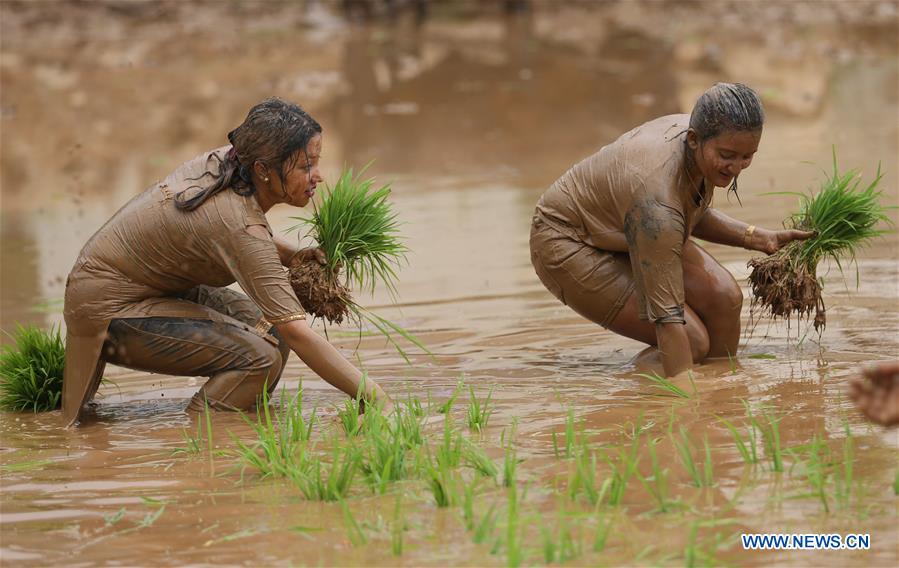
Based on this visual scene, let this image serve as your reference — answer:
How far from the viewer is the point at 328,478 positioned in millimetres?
3787

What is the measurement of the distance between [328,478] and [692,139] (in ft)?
6.32

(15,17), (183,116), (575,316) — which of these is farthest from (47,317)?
(15,17)

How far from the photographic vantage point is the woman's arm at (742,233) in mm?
5180

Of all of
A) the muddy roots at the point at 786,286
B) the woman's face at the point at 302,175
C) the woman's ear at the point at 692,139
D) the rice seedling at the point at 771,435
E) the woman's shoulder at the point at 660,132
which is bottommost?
the rice seedling at the point at 771,435

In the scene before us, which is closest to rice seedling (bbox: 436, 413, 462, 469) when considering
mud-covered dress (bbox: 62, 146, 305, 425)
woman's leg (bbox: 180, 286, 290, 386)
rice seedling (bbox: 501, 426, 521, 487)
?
rice seedling (bbox: 501, 426, 521, 487)

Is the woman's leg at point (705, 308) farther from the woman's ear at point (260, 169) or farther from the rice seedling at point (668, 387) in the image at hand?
the woman's ear at point (260, 169)

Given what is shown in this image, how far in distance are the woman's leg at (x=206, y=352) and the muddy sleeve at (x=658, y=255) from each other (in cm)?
148

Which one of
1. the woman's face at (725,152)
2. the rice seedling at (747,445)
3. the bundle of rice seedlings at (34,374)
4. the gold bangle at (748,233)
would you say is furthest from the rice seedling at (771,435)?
the bundle of rice seedlings at (34,374)

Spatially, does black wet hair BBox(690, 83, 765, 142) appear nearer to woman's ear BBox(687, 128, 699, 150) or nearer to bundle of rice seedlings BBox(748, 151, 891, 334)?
woman's ear BBox(687, 128, 699, 150)

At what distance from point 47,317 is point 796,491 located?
15.1 feet

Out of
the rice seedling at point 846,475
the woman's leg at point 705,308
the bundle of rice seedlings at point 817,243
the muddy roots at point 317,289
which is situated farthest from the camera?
the woman's leg at point 705,308

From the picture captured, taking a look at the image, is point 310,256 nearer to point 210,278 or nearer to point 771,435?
point 210,278

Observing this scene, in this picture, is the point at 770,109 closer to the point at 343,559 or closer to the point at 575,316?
the point at 575,316

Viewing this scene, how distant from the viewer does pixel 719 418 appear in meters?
4.18
